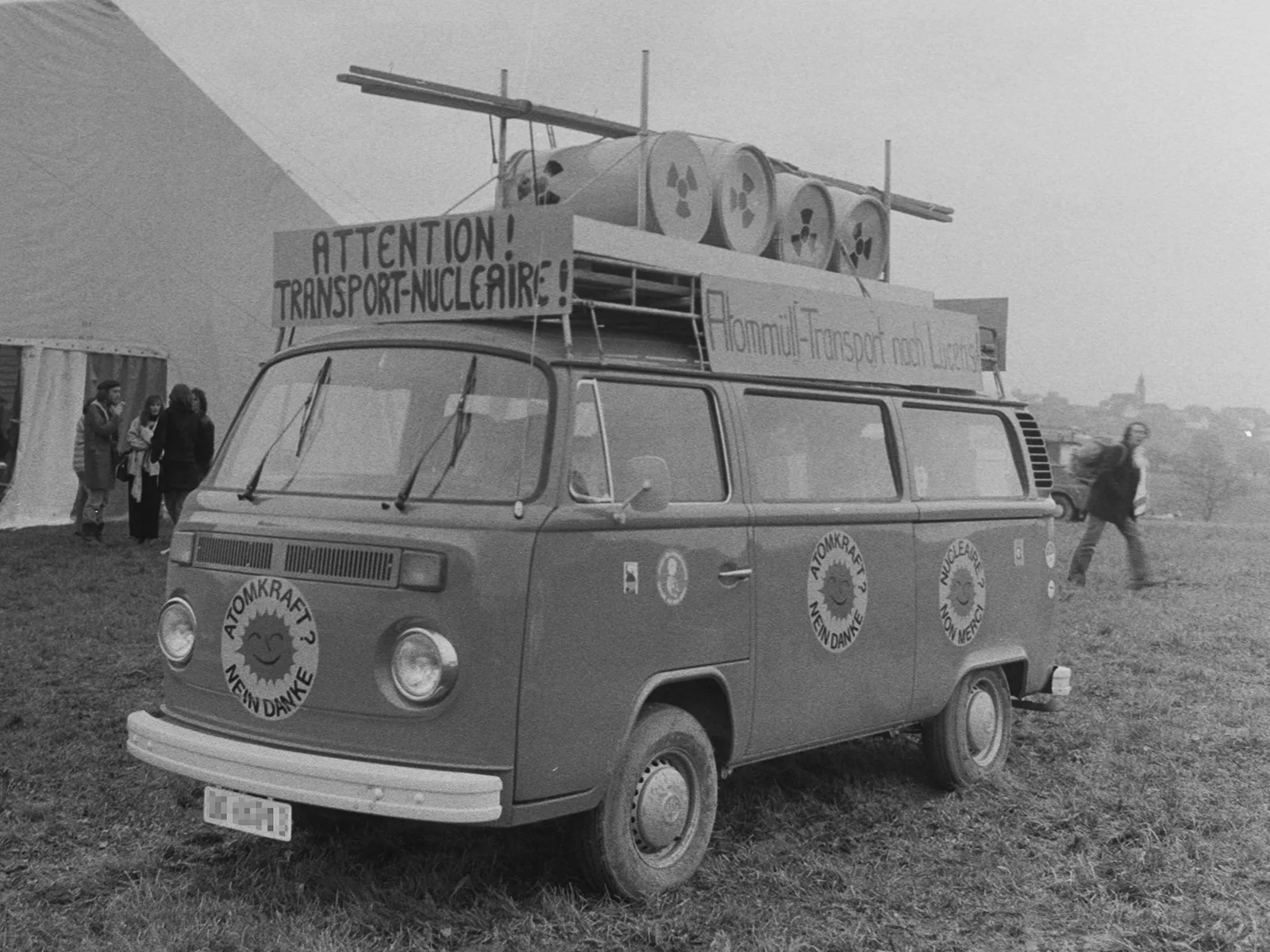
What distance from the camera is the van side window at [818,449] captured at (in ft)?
18.9

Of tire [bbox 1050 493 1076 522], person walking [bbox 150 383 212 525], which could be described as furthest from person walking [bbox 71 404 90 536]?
tire [bbox 1050 493 1076 522]

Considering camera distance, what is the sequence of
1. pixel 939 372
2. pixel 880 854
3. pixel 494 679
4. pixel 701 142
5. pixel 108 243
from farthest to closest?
1. pixel 108 243
2. pixel 939 372
3. pixel 701 142
4. pixel 880 854
5. pixel 494 679

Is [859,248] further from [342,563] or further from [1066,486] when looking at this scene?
[1066,486]

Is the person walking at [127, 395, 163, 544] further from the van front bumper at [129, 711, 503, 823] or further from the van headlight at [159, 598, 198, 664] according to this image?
the van front bumper at [129, 711, 503, 823]

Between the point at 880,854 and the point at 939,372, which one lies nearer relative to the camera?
the point at 880,854

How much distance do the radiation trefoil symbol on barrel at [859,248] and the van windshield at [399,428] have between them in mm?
3023

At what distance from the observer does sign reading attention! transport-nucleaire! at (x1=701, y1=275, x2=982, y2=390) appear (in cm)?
569

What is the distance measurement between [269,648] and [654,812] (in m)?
1.48

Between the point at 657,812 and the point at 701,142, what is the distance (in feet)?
10.0

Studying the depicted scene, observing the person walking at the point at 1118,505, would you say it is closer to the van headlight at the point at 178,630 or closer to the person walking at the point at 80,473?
the person walking at the point at 80,473

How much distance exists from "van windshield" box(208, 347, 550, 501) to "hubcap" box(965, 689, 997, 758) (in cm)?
323

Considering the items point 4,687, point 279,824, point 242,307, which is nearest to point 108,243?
point 242,307

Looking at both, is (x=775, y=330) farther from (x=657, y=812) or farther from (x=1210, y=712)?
(x=1210, y=712)

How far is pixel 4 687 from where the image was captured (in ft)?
27.5
